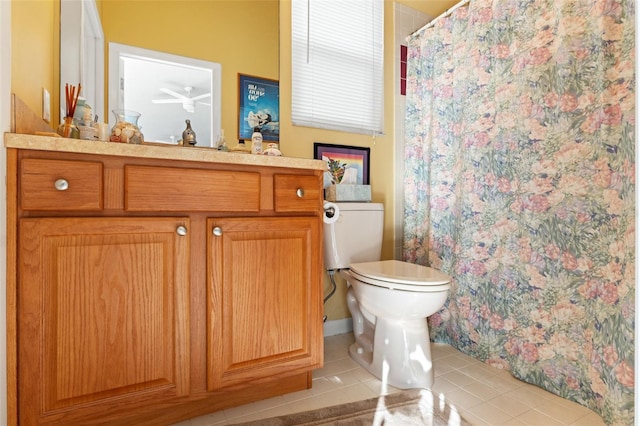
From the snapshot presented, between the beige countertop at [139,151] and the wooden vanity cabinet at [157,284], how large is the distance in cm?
3

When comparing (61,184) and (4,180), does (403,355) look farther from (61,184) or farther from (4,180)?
(4,180)

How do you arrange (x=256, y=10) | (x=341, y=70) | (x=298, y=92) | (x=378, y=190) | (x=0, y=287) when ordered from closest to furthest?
(x=0, y=287), (x=256, y=10), (x=298, y=92), (x=341, y=70), (x=378, y=190)

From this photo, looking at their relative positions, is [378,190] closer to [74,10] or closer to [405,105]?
[405,105]

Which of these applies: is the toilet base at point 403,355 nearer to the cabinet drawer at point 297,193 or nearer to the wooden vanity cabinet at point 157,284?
the wooden vanity cabinet at point 157,284

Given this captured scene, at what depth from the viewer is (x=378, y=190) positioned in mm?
2246

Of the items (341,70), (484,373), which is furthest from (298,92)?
(484,373)

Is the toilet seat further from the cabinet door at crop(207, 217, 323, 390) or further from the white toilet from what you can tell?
the cabinet door at crop(207, 217, 323, 390)

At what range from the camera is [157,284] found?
109cm

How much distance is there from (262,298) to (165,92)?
3.44 ft

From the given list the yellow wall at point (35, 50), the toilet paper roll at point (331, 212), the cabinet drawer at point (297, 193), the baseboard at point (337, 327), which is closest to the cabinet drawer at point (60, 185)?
the yellow wall at point (35, 50)

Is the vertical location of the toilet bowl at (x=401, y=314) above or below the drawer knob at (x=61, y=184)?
below

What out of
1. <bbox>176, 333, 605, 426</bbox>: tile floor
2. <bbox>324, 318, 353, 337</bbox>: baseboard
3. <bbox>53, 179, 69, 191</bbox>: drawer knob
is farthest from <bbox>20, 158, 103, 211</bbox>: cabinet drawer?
<bbox>324, 318, 353, 337</bbox>: baseboard

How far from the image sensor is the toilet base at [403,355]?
1.47m

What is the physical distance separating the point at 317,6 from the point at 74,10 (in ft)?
4.12
